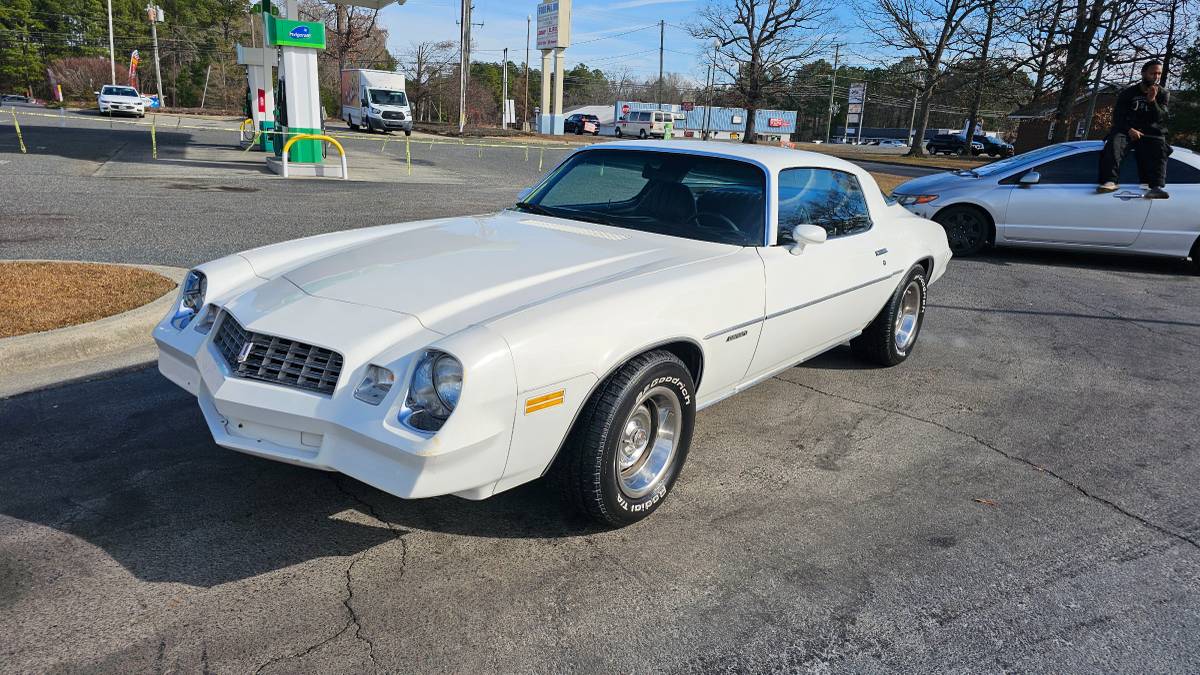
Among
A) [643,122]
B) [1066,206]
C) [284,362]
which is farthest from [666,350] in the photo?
[643,122]

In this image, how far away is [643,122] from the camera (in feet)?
193

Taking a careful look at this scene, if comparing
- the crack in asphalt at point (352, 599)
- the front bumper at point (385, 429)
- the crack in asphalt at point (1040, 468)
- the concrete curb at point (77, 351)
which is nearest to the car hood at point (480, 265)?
the front bumper at point (385, 429)

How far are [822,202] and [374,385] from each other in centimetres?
300

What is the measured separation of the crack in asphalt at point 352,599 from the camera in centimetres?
246

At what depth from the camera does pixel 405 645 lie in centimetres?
254

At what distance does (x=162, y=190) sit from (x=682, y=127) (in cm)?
5852

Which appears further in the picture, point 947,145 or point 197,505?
point 947,145

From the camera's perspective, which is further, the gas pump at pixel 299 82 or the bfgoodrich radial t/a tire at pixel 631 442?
the gas pump at pixel 299 82

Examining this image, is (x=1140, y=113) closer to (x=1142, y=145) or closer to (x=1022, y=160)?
(x=1142, y=145)

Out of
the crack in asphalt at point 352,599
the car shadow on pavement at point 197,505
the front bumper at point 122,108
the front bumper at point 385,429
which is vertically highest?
the front bumper at point 122,108

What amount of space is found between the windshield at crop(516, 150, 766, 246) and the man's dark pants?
6994 mm

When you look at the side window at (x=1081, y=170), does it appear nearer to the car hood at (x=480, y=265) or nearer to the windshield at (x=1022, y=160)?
the windshield at (x=1022, y=160)

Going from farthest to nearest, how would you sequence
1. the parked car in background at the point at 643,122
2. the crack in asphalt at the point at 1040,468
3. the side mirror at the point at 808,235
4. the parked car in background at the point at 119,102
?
the parked car in background at the point at 643,122
the parked car in background at the point at 119,102
the side mirror at the point at 808,235
the crack in asphalt at the point at 1040,468

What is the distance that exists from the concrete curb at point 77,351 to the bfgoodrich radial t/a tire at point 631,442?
3.41 m
